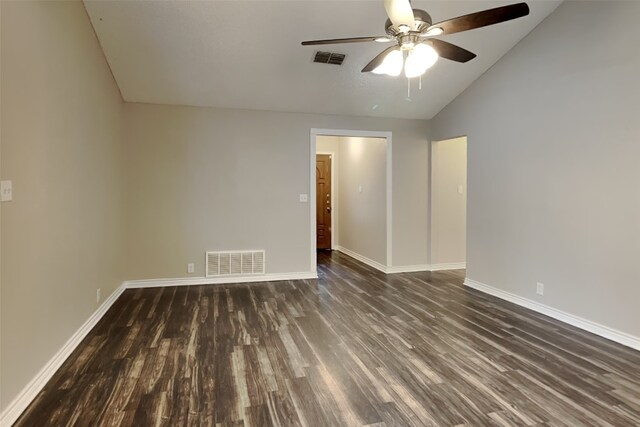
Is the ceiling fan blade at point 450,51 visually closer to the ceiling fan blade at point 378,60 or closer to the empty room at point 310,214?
the empty room at point 310,214

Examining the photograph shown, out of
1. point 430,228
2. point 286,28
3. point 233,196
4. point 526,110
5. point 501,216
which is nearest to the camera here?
point 286,28

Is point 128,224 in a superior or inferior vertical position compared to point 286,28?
inferior

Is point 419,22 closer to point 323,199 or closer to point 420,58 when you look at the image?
point 420,58

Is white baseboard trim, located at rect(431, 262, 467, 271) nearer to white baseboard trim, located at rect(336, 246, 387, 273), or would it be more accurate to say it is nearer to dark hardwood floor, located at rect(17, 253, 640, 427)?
white baseboard trim, located at rect(336, 246, 387, 273)

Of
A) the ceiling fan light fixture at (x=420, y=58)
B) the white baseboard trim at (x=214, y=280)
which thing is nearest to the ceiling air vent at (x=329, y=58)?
the ceiling fan light fixture at (x=420, y=58)

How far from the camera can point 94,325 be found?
3305 millimetres

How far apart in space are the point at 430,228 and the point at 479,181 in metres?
1.29

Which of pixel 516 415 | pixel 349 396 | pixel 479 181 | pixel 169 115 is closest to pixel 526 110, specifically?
pixel 479 181

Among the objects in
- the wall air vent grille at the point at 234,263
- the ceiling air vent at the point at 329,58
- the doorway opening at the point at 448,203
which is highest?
the ceiling air vent at the point at 329,58

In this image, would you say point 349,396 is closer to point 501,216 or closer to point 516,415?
point 516,415

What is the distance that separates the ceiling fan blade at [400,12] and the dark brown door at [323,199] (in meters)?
5.52

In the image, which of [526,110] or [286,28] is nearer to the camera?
[286,28]

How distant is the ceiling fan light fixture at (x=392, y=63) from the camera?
261 cm

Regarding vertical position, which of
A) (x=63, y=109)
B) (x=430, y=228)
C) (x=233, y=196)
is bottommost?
(x=430, y=228)
